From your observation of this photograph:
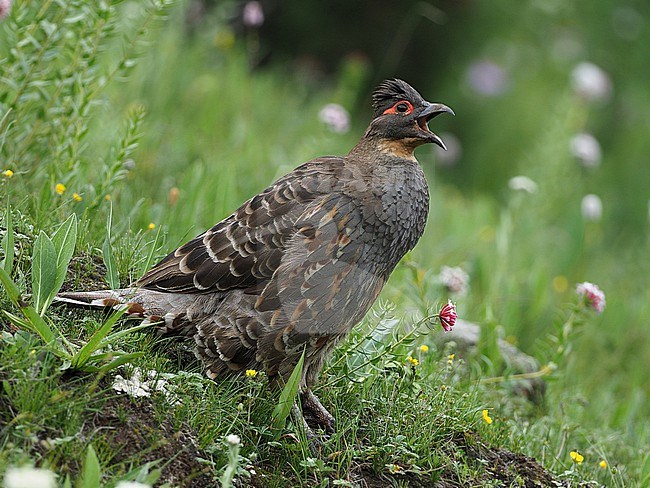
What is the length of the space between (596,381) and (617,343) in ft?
1.65

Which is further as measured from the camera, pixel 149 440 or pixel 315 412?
Answer: pixel 315 412

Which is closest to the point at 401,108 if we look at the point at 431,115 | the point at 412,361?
the point at 431,115

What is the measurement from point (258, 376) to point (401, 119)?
1.41 metres

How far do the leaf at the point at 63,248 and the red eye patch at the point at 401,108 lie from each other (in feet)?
5.28

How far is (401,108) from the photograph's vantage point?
4.33 meters

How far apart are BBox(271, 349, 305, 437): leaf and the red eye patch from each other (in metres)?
1.32

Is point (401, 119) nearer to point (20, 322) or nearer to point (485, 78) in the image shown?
point (20, 322)

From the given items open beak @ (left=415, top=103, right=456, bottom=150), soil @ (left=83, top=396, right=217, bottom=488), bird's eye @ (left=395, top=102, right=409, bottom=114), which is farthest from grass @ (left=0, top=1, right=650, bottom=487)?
bird's eye @ (left=395, top=102, right=409, bottom=114)

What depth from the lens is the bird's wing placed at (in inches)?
156

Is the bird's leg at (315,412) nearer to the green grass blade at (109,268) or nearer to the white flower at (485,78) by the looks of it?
the green grass blade at (109,268)

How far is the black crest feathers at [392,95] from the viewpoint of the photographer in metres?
4.33

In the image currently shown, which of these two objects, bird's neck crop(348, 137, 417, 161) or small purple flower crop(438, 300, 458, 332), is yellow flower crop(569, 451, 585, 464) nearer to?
small purple flower crop(438, 300, 458, 332)

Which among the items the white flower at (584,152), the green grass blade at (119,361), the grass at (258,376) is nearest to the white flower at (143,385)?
the grass at (258,376)

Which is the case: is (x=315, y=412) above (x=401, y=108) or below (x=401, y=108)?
below
